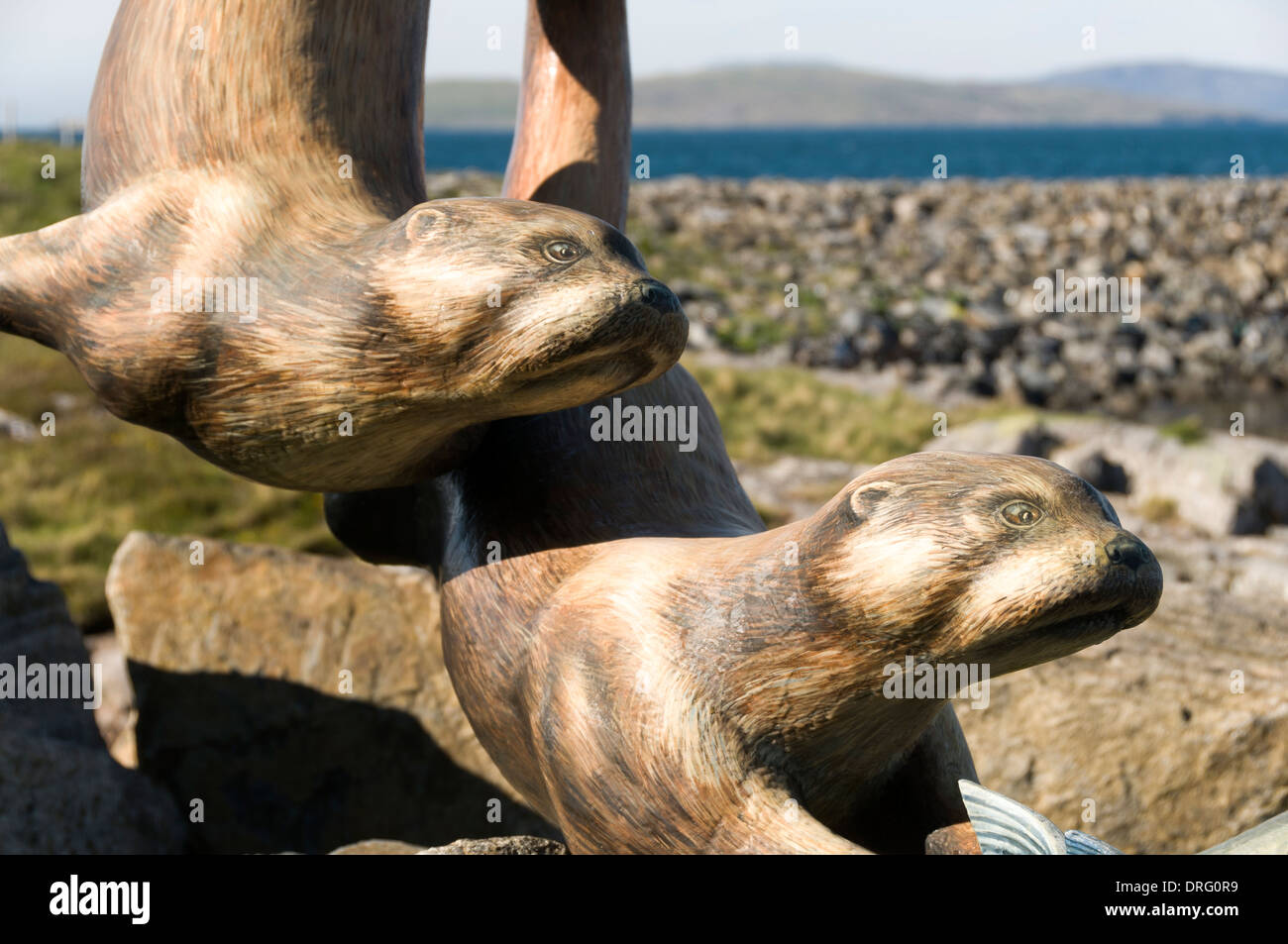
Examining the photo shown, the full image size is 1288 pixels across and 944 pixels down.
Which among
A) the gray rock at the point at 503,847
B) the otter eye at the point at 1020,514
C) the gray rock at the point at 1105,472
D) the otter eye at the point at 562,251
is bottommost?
the gray rock at the point at 1105,472

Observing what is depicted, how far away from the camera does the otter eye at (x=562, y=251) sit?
178 cm

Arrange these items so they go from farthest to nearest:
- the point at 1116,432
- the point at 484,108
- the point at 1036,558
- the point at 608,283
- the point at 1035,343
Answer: the point at 484,108 → the point at 1035,343 → the point at 1116,432 → the point at 608,283 → the point at 1036,558

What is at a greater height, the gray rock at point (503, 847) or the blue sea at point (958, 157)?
the blue sea at point (958, 157)

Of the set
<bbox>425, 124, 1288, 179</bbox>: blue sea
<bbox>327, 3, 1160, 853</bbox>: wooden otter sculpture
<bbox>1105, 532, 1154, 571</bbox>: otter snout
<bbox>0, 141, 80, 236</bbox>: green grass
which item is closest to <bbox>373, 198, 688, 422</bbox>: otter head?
<bbox>327, 3, 1160, 853</bbox>: wooden otter sculpture

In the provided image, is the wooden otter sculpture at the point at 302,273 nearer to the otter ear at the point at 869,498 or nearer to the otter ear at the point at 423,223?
the otter ear at the point at 423,223

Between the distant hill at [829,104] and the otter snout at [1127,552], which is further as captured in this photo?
the distant hill at [829,104]

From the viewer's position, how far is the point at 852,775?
188cm

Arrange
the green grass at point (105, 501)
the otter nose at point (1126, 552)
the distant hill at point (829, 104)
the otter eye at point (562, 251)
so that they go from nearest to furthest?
the otter nose at point (1126, 552) → the otter eye at point (562, 251) → the green grass at point (105, 501) → the distant hill at point (829, 104)

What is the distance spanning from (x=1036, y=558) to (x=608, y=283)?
66 cm

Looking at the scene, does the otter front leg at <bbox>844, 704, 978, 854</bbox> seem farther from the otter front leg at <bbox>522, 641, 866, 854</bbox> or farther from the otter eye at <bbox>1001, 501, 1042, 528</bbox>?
the otter eye at <bbox>1001, 501, 1042, 528</bbox>

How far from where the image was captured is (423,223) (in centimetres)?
184

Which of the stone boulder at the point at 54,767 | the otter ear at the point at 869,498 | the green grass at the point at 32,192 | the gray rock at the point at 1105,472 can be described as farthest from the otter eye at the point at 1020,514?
the green grass at the point at 32,192
